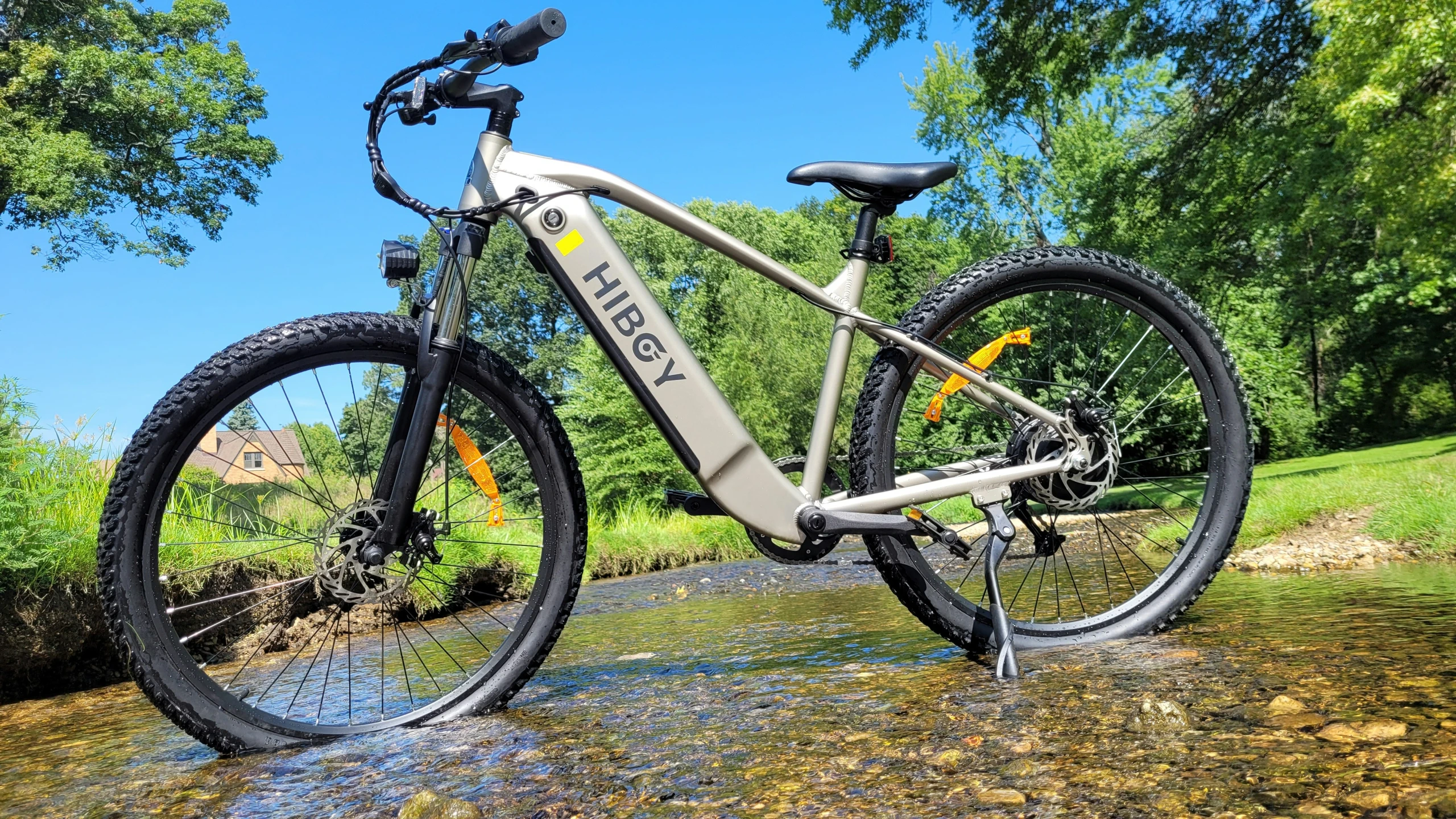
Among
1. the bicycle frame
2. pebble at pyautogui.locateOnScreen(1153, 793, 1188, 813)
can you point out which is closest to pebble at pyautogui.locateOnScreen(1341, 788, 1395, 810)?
pebble at pyautogui.locateOnScreen(1153, 793, 1188, 813)

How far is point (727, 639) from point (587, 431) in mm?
25487

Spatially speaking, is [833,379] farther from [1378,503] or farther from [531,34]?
[1378,503]

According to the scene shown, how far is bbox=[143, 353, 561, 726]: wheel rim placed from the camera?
2324mm

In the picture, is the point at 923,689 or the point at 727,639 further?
the point at 727,639

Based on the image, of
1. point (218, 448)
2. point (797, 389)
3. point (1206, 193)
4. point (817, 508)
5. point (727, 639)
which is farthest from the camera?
point (797, 389)

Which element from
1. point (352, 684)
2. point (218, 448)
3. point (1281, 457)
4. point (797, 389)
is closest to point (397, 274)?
point (218, 448)

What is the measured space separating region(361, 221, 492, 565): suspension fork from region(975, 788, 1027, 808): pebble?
1658 millimetres

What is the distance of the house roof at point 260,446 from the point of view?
270cm

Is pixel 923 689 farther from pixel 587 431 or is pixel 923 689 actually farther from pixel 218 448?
pixel 587 431

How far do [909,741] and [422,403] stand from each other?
5.16 ft

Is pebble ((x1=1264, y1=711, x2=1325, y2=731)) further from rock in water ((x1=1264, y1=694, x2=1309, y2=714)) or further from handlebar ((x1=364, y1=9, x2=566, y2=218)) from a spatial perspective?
handlebar ((x1=364, y1=9, x2=566, y2=218))

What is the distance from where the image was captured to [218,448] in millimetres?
2816

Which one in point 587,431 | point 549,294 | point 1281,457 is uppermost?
point 549,294

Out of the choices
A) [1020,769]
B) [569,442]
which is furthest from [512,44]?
[1020,769]
